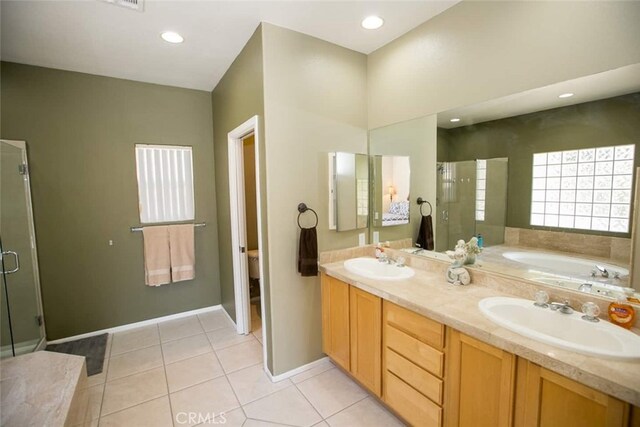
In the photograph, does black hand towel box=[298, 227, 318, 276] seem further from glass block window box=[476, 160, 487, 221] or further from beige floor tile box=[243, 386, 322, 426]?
glass block window box=[476, 160, 487, 221]

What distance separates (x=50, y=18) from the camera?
1941mm

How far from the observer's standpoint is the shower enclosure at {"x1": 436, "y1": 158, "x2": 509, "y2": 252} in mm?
1838

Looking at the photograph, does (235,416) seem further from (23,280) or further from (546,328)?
(23,280)

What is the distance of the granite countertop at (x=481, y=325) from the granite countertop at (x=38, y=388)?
5.88 feet

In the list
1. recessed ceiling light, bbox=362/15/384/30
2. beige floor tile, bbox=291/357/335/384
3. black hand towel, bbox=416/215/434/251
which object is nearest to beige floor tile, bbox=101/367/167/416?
beige floor tile, bbox=291/357/335/384

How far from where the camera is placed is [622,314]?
1.23 m

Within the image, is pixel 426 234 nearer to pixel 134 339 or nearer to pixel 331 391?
pixel 331 391

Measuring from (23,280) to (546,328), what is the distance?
399 centimetres

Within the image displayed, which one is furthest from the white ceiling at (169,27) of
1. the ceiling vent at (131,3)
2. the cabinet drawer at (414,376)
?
the cabinet drawer at (414,376)

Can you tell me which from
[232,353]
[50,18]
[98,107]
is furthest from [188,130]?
→ [232,353]

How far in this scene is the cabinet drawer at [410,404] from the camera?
1.52 meters

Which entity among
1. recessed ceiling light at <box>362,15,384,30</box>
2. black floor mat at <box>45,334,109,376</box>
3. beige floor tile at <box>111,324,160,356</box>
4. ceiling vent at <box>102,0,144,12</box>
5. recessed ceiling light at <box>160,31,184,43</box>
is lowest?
beige floor tile at <box>111,324,160,356</box>

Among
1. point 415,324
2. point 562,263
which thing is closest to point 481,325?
point 415,324

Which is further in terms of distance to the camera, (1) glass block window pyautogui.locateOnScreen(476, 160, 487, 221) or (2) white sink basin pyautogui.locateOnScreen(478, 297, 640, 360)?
(1) glass block window pyautogui.locateOnScreen(476, 160, 487, 221)
